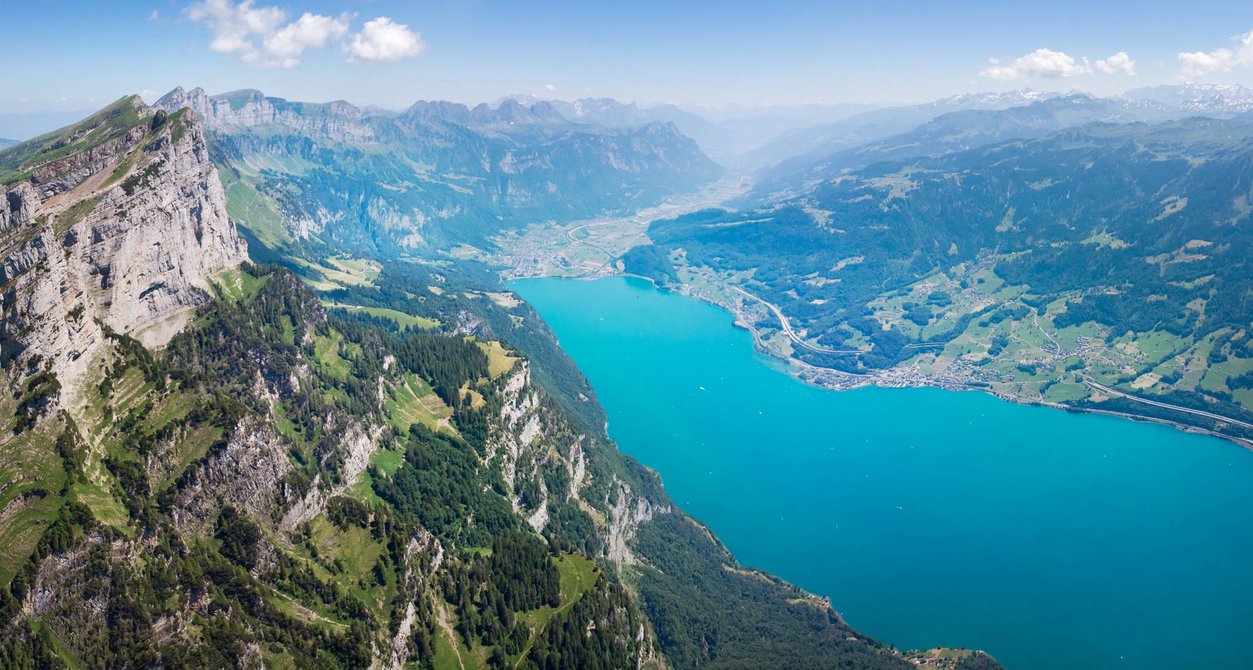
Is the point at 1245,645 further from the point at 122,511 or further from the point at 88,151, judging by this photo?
the point at 88,151

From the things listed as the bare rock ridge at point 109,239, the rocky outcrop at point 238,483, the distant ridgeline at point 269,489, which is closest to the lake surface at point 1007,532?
the distant ridgeline at point 269,489

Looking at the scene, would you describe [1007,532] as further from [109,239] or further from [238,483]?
[109,239]

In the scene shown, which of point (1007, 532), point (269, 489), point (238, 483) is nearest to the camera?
point (238, 483)

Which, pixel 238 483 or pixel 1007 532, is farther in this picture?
pixel 1007 532

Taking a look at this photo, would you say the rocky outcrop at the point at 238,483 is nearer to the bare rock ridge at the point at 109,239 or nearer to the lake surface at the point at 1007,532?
the bare rock ridge at the point at 109,239

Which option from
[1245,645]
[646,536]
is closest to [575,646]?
[646,536]

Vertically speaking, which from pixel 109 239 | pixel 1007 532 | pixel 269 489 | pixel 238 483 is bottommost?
pixel 1007 532

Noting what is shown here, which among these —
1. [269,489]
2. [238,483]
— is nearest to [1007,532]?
[269,489]
